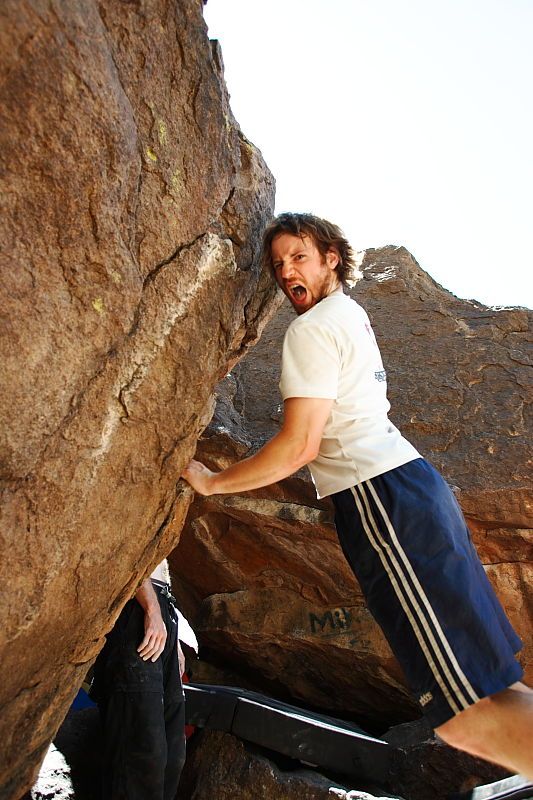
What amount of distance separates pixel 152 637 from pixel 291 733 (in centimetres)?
98

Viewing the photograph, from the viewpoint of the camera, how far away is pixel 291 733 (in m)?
3.05

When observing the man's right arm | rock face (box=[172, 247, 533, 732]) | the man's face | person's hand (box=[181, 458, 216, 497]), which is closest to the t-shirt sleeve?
the man's face

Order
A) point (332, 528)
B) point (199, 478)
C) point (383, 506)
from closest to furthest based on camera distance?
1. point (383, 506)
2. point (199, 478)
3. point (332, 528)

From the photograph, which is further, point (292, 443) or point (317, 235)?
point (317, 235)

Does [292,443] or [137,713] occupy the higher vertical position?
[292,443]

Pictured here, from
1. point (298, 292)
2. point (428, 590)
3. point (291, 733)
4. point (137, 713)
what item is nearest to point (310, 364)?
point (298, 292)

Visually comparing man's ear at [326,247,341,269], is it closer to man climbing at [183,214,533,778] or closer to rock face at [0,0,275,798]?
man climbing at [183,214,533,778]

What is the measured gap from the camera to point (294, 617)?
3477 millimetres

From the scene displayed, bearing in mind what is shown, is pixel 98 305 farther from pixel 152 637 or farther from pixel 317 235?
pixel 152 637

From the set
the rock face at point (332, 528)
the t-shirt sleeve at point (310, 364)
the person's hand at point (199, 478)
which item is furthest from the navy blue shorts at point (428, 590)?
the rock face at point (332, 528)

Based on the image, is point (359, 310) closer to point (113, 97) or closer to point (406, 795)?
point (113, 97)

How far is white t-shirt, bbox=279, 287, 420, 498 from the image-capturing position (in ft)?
6.53

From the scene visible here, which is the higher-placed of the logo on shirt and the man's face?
the man's face

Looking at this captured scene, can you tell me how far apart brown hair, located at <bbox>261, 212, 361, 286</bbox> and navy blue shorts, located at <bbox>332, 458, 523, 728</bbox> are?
68cm
